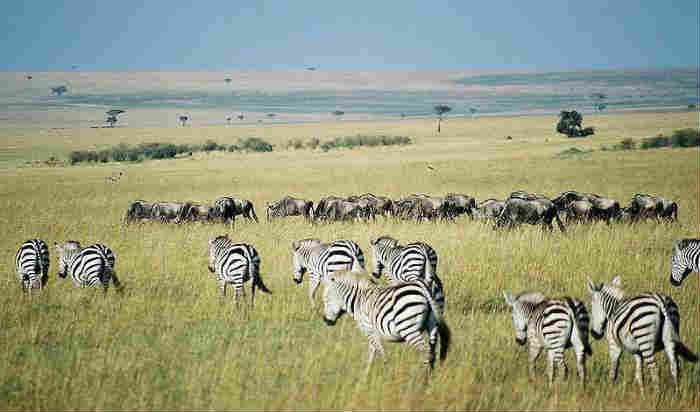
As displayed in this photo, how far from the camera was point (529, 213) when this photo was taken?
20453 millimetres

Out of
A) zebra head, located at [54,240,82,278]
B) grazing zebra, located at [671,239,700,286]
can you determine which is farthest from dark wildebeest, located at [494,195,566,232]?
zebra head, located at [54,240,82,278]

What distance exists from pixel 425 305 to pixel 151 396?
10.9ft

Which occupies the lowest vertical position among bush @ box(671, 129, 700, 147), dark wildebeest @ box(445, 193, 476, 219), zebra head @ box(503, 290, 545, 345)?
zebra head @ box(503, 290, 545, 345)

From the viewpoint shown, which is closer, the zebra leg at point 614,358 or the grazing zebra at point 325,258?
the zebra leg at point 614,358

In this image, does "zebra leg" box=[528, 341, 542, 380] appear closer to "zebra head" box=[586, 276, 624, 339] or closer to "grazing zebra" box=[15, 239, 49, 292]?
"zebra head" box=[586, 276, 624, 339]

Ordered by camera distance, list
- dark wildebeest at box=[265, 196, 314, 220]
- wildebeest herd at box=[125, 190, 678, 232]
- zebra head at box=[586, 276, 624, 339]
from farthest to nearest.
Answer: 1. dark wildebeest at box=[265, 196, 314, 220]
2. wildebeest herd at box=[125, 190, 678, 232]
3. zebra head at box=[586, 276, 624, 339]

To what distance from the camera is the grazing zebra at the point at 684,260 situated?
12273 mm

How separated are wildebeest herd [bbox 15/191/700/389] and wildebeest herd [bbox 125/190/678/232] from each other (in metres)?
0.06

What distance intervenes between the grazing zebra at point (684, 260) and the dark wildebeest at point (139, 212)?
648 inches

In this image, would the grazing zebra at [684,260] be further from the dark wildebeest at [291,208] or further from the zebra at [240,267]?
the dark wildebeest at [291,208]

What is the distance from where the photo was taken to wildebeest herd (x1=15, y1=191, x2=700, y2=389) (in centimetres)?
770

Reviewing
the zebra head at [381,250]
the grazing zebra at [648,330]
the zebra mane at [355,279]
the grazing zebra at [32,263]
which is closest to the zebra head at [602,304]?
the grazing zebra at [648,330]

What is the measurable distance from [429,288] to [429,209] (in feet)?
48.1

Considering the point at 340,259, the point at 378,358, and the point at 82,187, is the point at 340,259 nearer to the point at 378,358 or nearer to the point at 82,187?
the point at 378,358
